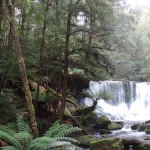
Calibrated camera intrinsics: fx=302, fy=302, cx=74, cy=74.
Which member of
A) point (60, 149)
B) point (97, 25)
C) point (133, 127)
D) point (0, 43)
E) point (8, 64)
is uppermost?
point (97, 25)

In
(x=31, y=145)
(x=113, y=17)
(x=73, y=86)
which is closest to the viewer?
(x=31, y=145)

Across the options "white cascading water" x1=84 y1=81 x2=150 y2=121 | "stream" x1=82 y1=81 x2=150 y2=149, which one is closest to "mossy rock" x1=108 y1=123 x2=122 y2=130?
"stream" x1=82 y1=81 x2=150 y2=149

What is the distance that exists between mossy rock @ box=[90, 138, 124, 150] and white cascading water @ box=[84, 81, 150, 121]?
36.2 feet

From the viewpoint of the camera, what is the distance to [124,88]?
25922mm

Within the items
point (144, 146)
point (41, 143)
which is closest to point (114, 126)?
point (144, 146)

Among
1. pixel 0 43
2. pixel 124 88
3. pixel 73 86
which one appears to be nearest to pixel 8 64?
pixel 0 43

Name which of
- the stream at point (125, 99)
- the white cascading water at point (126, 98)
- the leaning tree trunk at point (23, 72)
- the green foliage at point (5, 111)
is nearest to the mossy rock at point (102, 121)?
the stream at point (125, 99)

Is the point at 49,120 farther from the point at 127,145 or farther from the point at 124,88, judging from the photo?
the point at 124,88

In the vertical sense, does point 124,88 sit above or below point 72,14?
below

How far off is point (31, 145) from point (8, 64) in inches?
174

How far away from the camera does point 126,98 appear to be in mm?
25625

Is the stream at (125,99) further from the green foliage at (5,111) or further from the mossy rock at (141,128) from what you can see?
the green foliage at (5,111)

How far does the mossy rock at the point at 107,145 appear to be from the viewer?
10.2 m

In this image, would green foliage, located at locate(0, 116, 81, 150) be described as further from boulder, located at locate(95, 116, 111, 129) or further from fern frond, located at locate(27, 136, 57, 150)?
boulder, located at locate(95, 116, 111, 129)
